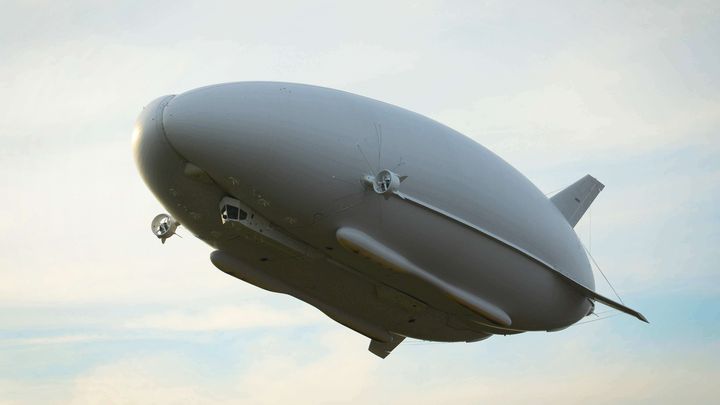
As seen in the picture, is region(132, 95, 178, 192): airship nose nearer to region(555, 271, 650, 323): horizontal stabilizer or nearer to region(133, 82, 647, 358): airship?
region(133, 82, 647, 358): airship

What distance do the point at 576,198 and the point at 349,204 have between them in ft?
65.5

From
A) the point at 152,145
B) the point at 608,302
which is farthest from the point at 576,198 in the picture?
the point at 152,145

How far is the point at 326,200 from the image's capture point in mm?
36219

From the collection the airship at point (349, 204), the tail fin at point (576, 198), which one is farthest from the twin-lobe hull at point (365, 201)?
the tail fin at point (576, 198)

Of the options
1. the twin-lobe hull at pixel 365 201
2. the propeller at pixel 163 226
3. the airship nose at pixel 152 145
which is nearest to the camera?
the twin-lobe hull at pixel 365 201

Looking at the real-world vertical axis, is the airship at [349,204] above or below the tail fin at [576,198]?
below

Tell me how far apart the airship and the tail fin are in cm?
903

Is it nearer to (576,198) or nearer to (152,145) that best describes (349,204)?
(152,145)

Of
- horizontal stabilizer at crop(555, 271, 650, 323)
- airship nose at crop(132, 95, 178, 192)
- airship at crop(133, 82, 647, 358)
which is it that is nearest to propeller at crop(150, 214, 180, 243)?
airship at crop(133, 82, 647, 358)

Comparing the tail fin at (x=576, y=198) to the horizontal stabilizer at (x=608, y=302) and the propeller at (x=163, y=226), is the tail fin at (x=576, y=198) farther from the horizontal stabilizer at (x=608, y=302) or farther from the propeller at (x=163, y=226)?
the propeller at (x=163, y=226)

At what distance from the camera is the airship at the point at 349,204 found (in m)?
35.8

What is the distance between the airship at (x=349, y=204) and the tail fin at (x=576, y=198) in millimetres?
9025

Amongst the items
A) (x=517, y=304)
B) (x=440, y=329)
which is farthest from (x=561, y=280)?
(x=440, y=329)

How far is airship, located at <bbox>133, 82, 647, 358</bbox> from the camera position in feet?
117
